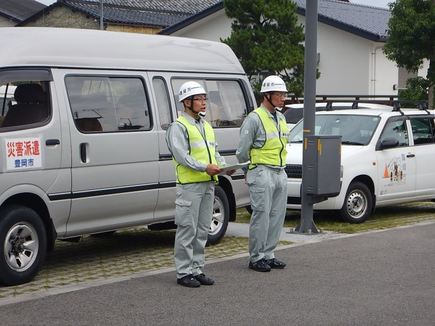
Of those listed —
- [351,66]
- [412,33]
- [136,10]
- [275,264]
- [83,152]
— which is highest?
[136,10]

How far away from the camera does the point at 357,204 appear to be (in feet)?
42.3

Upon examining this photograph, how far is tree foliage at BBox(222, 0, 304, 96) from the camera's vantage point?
28.6 metres

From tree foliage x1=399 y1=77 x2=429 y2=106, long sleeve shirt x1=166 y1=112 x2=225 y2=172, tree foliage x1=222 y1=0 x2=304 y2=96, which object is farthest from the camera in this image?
tree foliage x1=222 y1=0 x2=304 y2=96

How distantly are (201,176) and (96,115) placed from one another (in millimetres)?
1589

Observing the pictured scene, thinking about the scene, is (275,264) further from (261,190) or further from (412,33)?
(412,33)

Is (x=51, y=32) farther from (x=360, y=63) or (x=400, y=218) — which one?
(x=360, y=63)

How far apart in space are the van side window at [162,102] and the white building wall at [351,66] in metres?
24.2

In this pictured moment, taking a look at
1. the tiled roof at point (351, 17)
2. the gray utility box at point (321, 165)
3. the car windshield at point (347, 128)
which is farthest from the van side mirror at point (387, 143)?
the tiled roof at point (351, 17)

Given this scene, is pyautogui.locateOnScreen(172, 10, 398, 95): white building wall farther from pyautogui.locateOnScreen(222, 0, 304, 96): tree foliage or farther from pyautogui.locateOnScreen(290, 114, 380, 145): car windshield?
pyautogui.locateOnScreen(290, 114, 380, 145): car windshield

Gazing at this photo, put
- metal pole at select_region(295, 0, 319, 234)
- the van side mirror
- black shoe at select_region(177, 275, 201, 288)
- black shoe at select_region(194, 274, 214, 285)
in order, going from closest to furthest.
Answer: black shoe at select_region(177, 275, 201, 288) < black shoe at select_region(194, 274, 214, 285) < metal pole at select_region(295, 0, 319, 234) < the van side mirror

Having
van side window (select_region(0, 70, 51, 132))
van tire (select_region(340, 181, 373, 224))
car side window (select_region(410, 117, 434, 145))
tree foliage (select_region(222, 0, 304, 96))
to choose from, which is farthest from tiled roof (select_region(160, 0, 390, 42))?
van side window (select_region(0, 70, 51, 132))

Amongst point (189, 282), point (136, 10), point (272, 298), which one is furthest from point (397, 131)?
point (136, 10)

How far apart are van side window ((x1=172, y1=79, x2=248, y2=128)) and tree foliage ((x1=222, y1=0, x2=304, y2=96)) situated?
17174 mm

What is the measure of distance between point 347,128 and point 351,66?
2124 centimetres
